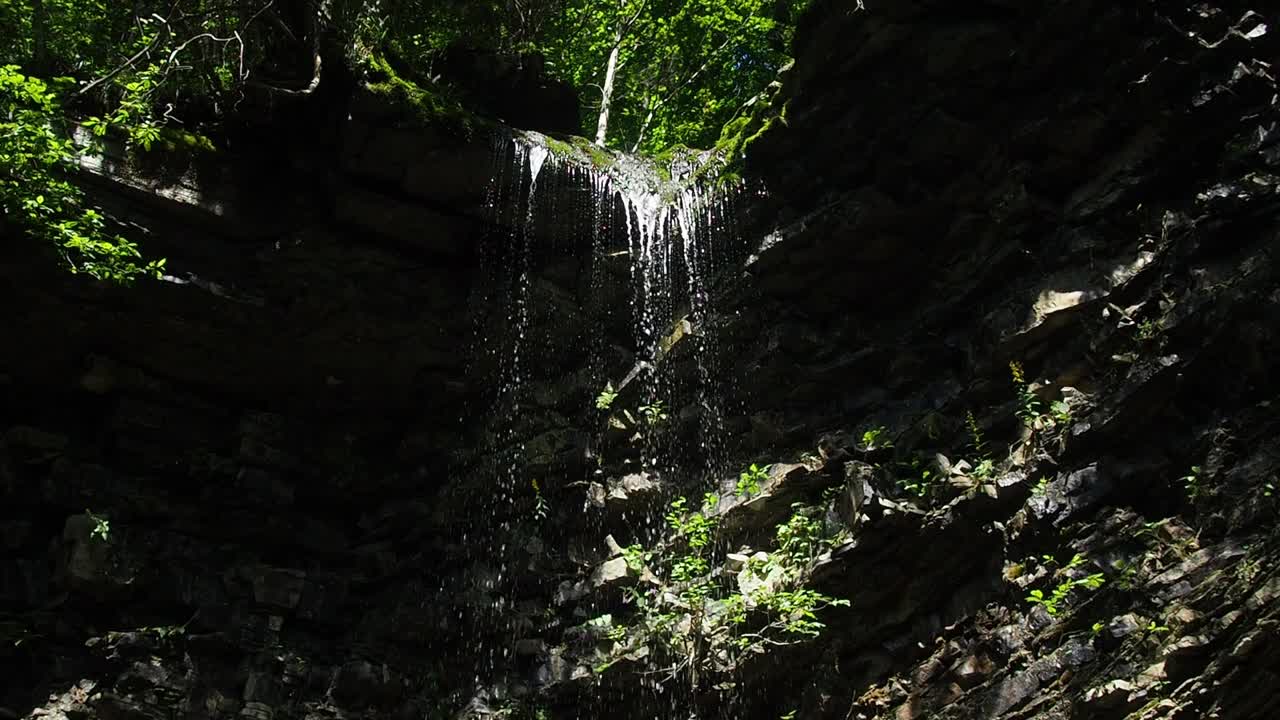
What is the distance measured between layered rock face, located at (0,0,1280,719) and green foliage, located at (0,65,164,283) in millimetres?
916

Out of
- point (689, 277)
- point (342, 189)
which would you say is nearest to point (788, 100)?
point (689, 277)

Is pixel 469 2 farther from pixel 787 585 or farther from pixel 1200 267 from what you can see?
pixel 1200 267

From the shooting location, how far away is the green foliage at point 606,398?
11.2 metres

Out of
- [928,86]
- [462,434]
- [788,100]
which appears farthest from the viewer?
[462,434]

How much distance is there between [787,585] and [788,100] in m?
5.42

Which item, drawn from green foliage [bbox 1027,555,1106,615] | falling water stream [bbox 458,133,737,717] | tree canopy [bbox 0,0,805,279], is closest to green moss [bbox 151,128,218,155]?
tree canopy [bbox 0,0,805,279]

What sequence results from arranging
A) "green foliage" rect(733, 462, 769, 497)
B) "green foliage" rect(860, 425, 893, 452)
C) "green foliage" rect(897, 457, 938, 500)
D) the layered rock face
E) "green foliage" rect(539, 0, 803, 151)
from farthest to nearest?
1. "green foliage" rect(539, 0, 803, 151)
2. "green foliage" rect(733, 462, 769, 497)
3. "green foliage" rect(860, 425, 893, 452)
4. "green foliage" rect(897, 457, 938, 500)
5. the layered rock face

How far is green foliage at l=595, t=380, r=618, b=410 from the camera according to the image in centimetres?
1116

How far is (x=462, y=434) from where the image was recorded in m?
12.2

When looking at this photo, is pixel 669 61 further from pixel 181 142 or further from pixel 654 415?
pixel 181 142

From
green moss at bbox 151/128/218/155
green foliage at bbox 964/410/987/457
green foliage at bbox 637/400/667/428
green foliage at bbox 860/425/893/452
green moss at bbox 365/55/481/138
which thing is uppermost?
green moss at bbox 365/55/481/138

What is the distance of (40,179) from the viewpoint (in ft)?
29.6

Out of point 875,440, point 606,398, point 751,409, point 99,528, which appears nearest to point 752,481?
point 751,409

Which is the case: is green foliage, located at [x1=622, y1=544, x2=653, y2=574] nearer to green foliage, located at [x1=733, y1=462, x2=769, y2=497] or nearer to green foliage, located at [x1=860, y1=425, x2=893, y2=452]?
green foliage, located at [x1=733, y1=462, x2=769, y2=497]
